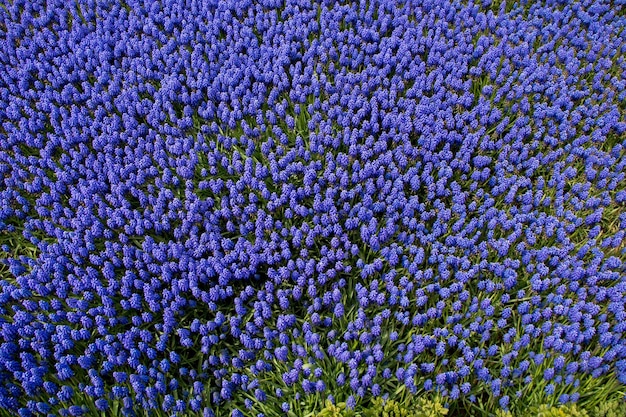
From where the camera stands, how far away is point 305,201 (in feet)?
13.9

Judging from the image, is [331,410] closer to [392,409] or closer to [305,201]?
[392,409]

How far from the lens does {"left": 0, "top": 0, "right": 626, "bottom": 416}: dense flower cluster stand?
11.7ft

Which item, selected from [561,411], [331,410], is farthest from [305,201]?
[561,411]

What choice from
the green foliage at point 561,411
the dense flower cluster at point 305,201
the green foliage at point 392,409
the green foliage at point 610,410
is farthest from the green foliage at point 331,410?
the green foliage at point 610,410

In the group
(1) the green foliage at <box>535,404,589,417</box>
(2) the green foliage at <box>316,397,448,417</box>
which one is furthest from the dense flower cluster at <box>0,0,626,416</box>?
(1) the green foliage at <box>535,404,589,417</box>

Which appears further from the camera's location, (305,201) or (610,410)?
(305,201)

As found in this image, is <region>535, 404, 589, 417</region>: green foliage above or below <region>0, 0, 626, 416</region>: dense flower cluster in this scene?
below

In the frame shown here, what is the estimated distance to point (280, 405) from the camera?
3.56 meters

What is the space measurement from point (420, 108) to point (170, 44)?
2.46 m

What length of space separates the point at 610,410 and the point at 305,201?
248cm

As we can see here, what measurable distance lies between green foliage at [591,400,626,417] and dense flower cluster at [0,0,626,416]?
0.22 m

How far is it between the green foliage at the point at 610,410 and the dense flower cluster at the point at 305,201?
0.22 meters

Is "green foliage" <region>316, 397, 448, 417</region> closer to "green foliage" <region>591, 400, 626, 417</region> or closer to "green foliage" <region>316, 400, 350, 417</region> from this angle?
"green foliage" <region>316, 400, 350, 417</region>

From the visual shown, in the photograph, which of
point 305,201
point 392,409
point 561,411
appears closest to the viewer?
point 561,411
